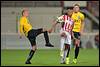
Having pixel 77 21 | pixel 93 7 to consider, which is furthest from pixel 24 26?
pixel 93 7

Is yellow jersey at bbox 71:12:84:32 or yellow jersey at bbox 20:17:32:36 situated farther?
yellow jersey at bbox 71:12:84:32

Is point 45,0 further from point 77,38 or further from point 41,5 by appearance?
point 77,38

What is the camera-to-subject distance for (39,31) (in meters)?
18.4

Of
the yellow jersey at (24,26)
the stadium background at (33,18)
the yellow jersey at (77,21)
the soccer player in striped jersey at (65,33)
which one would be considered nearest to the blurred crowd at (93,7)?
the stadium background at (33,18)

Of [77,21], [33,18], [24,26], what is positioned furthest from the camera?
[33,18]

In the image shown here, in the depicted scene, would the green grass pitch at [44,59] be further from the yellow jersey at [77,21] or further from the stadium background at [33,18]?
the stadium background at [33,18]

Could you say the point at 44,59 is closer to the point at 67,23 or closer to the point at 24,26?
the point at 67,23

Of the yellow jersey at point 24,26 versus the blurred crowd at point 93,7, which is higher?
the yellow jersey at point 24,26

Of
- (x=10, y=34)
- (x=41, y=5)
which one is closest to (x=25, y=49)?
(x=10, y=34)

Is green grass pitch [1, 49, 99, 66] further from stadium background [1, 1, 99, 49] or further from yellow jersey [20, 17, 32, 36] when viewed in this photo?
stadium background [1, 1, 99, 49]

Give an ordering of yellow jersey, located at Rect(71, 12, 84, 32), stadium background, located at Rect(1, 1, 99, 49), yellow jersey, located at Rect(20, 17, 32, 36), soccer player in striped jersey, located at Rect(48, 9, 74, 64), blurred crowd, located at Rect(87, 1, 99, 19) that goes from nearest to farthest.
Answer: yellow jersey, located at Rect(20, 17, 32, 36) → soccer player in striped jersey, located at Rect(48, 9, 74, 64) → yellow jersey, located at Rect(71, 12, 84, 32) → stadium background, located at Rect(1, 1, 99, 49) → blurred crowd, located at Rect(87, 1, 99, 19)

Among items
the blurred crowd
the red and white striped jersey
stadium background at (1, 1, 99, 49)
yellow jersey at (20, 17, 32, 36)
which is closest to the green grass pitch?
yellow jersey at (20, 17, 32, 36)

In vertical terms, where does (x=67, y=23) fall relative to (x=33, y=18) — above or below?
above

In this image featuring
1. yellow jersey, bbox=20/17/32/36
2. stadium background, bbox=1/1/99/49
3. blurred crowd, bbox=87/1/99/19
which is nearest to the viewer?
yellow jersey, bbox=20/17/32/36
